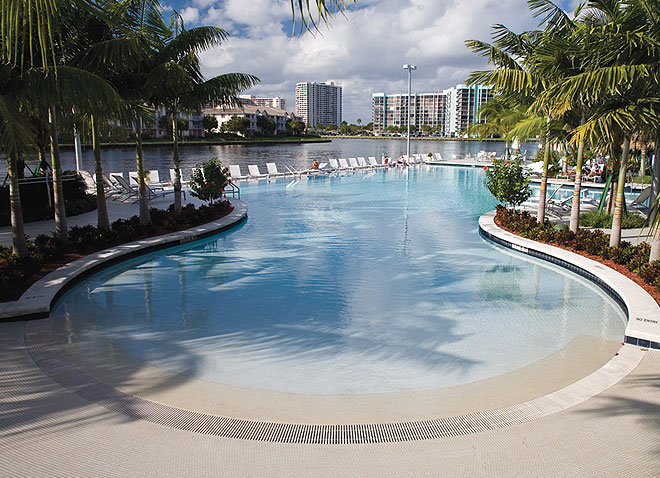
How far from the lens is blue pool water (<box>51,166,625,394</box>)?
→ 5.57 meters

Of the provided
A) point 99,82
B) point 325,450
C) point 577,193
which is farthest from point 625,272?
point 99,82

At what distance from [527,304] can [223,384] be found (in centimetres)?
484

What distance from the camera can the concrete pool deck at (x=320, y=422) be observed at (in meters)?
3.58

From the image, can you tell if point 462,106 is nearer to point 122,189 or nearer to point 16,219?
point 122,189

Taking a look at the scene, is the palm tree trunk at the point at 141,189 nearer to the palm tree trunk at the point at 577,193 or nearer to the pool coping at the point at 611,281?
the pool coping at the point at 611,281

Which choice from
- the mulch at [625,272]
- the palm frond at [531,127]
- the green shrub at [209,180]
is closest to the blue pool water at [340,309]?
the mulch at [625,272]

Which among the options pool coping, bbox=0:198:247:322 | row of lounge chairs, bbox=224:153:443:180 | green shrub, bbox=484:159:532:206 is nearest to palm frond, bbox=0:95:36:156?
pool coping, bbox=0:198:247:322

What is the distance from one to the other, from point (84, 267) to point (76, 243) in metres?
0.97

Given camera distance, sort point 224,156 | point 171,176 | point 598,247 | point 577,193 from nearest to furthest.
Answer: point 598,247, point 577,193, point 171,176, point 224,156

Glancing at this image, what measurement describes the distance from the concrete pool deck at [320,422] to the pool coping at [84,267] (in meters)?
1.06

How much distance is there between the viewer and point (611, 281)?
7.67m

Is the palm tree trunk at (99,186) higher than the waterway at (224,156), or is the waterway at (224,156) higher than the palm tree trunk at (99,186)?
the waterway at (224,156)

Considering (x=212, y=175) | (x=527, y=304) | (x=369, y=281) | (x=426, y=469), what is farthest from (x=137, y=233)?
(x=426, y=469)

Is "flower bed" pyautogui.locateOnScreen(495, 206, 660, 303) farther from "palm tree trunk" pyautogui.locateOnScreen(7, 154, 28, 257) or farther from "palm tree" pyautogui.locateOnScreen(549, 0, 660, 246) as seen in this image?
"palm tree trunk" pyautogui.locateOnScreen(7, 154, 28, 257)
